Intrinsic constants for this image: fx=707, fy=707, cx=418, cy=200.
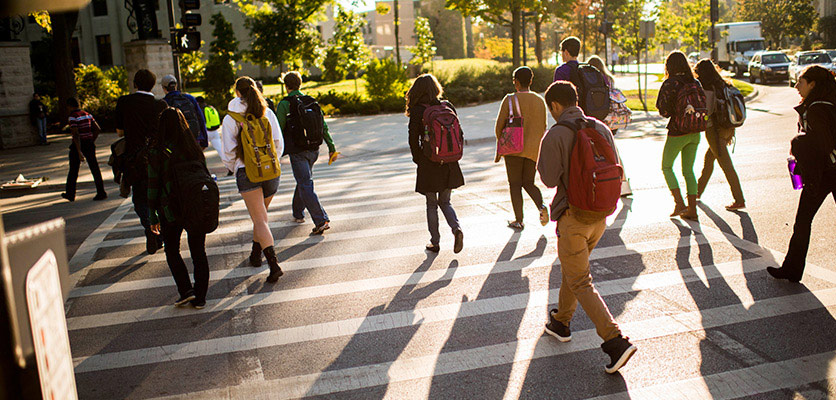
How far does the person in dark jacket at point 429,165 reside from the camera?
7363mm

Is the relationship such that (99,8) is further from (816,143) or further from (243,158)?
(816,143)

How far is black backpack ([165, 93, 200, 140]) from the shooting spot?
32.0ft

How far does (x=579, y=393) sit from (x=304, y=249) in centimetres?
449

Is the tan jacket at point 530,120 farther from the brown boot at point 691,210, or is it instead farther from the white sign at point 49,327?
the white sign at point 49,327

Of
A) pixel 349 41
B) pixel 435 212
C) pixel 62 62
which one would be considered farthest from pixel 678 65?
pixel 349 41

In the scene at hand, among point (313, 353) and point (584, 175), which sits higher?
point (584, 175)

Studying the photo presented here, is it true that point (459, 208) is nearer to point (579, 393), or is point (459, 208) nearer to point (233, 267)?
point (233, 267)

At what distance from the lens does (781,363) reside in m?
4.53

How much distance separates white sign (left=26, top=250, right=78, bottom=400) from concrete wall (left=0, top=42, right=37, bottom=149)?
24353 mm

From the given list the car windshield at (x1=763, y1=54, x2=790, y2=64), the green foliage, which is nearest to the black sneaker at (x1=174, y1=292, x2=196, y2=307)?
the green foliage

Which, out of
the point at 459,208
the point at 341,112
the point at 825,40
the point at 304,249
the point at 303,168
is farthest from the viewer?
the point at 825,40

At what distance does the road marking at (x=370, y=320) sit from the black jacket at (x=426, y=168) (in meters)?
1.16

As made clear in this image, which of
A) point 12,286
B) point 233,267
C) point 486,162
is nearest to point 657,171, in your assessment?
point 486,162

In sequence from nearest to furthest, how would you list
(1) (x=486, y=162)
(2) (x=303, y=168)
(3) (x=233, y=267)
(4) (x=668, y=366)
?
(4) (x=668, y=366) → (3) (x=233, y=267) → (2) (x=303, y=168) → (1) (x=486, y=162)
